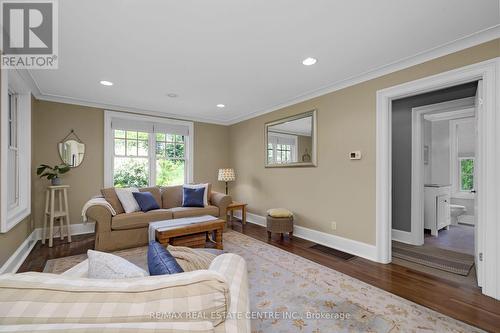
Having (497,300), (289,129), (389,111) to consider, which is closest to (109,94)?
(289,129)

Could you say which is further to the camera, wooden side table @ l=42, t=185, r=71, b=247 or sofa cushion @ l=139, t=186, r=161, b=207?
sofa cushion @ l=139, t=186, r=161, b=207

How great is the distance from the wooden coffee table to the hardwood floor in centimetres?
92

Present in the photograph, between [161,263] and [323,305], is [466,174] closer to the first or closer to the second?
[323,305]

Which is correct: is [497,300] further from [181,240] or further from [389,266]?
[181,240]

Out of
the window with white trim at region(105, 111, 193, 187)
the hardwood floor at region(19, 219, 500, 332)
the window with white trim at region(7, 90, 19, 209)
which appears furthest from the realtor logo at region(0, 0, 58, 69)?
the hardwood floor at region(19, 219, 500, 332)

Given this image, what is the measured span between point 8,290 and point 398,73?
363 cm

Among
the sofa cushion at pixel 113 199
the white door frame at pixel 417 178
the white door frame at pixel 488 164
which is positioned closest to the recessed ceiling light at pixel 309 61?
the white door frame at pixel 488 164

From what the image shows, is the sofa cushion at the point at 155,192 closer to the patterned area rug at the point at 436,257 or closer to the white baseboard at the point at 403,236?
the patterned area rug at the point at 436,257

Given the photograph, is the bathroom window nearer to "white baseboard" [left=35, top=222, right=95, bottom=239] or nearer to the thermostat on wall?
the thermostat on wall

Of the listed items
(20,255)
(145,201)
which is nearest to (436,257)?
(145,201)

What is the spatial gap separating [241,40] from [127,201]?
10.1 ft

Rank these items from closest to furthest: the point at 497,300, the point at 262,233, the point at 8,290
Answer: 1. the point at 8,290
2. the point at 497,300
3. the point at 262,233

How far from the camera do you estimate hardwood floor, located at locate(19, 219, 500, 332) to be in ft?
6.36

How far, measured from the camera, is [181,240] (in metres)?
3.19
